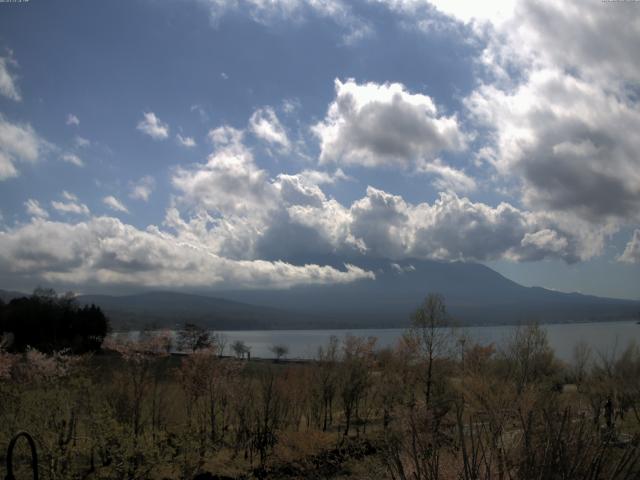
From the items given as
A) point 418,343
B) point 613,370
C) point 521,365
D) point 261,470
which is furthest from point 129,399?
point 613,370

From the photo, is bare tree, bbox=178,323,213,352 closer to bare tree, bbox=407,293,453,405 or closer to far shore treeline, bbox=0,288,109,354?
far shore treeline, bbox=0,288,109,354

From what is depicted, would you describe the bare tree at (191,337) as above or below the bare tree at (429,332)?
below

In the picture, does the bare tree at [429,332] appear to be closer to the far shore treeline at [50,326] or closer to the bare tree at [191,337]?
the far shore treeline at [50,326]

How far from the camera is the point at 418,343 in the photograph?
37156 mm

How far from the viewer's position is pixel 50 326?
70312mm

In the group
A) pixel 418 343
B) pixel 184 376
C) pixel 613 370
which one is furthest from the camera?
pixel 613 370

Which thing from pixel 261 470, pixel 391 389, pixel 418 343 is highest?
pixel 418 343

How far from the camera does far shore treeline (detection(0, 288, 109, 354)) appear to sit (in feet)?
221

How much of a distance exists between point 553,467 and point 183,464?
1789cm

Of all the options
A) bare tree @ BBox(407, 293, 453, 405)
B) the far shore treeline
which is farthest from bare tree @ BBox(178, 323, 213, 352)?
bare tree @ BBox(407, 293, 453, 405)

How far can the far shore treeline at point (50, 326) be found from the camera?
2648 inches

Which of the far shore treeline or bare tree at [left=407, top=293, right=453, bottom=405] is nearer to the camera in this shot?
bare tree at [left=407, top=293, right=453, bottom=405]

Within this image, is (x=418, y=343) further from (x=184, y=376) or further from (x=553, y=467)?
(x=553, y=467)

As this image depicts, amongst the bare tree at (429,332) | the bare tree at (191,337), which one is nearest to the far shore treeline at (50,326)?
the bare tree at (191,337)
